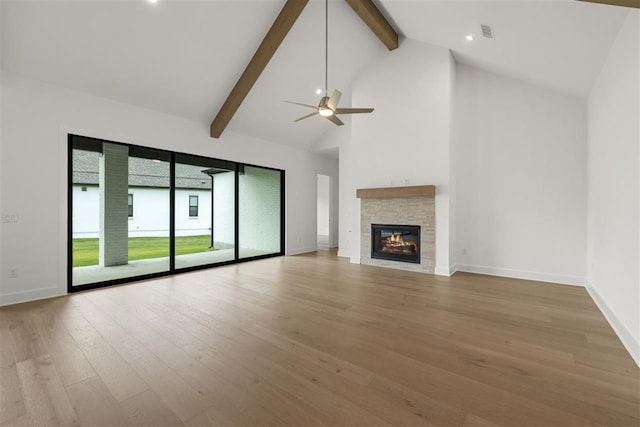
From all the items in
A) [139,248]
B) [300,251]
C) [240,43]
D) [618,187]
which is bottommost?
[300,251]

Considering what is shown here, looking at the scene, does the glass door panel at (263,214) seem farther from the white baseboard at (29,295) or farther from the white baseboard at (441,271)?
the white baseboard at (441,271)

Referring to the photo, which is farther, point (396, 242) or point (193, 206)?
point (193, 206)

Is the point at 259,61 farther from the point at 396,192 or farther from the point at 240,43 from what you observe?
the point at 396,192

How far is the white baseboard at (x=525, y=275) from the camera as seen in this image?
14.5 feet

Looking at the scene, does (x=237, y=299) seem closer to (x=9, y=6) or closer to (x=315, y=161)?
(x=9, y=6)

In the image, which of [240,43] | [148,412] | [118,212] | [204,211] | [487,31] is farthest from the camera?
[204,211]

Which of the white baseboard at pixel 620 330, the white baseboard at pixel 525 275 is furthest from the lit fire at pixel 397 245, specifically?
the white baseboard at pixel 620 330

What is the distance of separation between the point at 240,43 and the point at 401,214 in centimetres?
428

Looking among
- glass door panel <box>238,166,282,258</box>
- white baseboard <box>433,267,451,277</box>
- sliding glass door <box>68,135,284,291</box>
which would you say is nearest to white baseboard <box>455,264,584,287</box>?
white baseboard <box>433,267,451,277</box>

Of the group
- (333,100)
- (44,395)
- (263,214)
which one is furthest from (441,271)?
(44,395)

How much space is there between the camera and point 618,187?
105 inches

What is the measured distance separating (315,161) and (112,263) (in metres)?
5.57

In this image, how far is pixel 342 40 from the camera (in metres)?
5.19

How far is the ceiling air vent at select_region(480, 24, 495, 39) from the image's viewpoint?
3693mm
